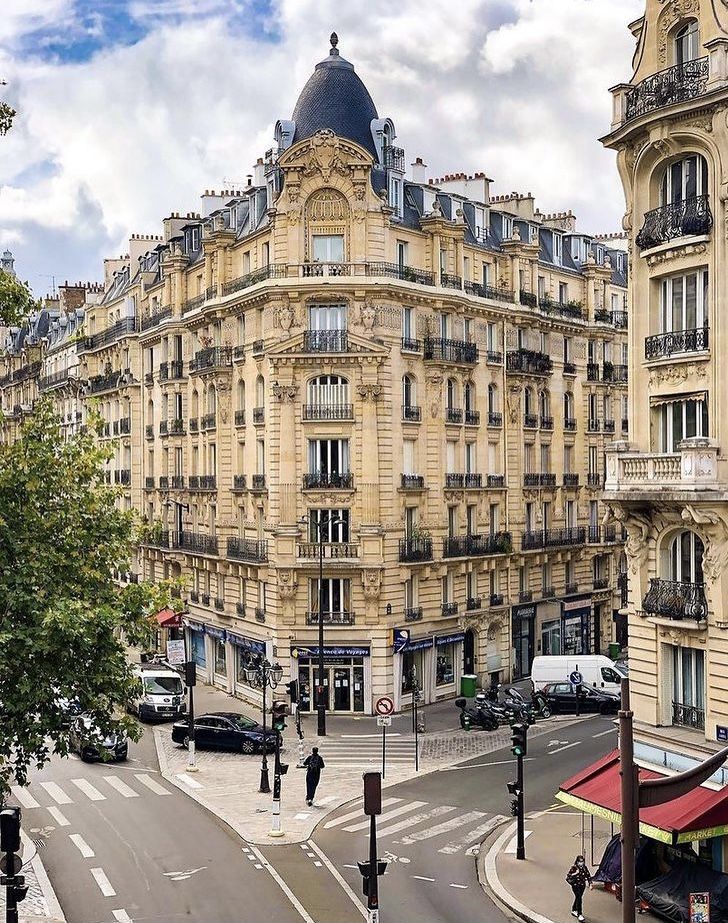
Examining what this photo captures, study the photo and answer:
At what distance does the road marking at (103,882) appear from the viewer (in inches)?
968

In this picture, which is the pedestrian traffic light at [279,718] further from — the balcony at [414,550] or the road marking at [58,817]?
the balcony at [414,550]

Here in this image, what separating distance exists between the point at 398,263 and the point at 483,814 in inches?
935

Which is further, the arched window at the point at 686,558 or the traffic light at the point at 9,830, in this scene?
the arched window at the point at 686,558

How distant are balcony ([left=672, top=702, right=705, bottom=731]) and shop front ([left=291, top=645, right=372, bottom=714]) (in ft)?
68.4

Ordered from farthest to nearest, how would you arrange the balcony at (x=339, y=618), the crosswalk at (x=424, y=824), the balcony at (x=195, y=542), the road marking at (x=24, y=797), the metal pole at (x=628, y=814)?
the balcony at (x=195, y=542) → the balcony at (x=339, y=618) → the road marking at (x=24, y=797) → the crosswalk at (x=424, y=824) → the metal pole at (x=628, y=814)

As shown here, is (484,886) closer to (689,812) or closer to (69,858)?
(689,812)

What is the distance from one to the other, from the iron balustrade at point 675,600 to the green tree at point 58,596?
11.2 metres

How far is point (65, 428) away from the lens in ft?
248

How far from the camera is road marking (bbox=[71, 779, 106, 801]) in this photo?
109 feet

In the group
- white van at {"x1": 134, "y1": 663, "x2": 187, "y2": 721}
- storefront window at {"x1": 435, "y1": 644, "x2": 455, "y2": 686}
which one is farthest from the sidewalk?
white van at {"x1": 134, "y1": 663, "x2": 187, "y2": 721}

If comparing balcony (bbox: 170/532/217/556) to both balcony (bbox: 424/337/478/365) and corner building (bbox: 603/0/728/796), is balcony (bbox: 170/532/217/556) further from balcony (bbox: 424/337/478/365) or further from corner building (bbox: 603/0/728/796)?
corner building (bbox: 603/0/728/796)

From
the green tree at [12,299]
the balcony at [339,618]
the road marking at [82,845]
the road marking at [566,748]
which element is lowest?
the road marking at [566,748]

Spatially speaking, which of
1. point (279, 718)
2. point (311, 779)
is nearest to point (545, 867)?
point (311, 779)

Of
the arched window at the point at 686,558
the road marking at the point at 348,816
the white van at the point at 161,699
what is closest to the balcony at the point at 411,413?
the white van at the point at 161,699
